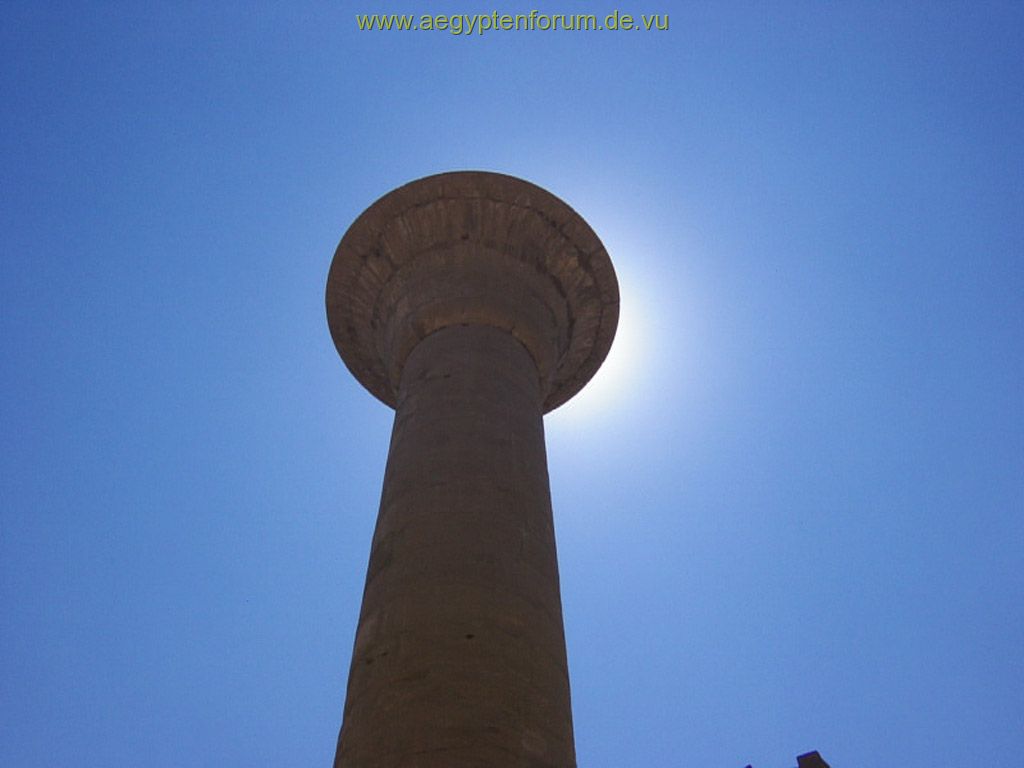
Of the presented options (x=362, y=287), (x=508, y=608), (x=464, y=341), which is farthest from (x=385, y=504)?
(x=362, y=287)

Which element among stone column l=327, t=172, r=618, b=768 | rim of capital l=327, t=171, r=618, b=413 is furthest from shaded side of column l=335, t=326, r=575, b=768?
rim of capital l=327, t=171, r=618, b=413

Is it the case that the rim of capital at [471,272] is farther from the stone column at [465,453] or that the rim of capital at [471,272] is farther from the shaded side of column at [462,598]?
the shaded side of column at [462,598]

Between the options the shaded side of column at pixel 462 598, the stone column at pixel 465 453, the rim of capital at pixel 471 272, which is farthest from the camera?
the rim of capital at pixel 471 272

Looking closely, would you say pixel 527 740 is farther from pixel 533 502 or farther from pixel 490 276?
pixel 490 276

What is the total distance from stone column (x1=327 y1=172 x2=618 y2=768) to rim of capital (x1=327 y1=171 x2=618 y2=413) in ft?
0.08

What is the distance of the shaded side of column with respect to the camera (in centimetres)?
467

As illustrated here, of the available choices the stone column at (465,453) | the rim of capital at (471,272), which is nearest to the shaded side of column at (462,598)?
the stone column at (465,453)

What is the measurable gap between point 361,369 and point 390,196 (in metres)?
2.75

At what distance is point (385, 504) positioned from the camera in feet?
21.5

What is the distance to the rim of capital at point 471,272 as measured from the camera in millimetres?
8742

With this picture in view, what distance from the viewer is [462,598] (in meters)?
5.33

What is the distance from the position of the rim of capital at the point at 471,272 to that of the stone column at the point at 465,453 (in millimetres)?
24

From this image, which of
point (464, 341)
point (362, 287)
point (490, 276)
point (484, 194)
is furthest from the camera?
point (362, 287)

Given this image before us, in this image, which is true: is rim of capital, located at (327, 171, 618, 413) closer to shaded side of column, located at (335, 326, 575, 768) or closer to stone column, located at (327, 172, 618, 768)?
stone column, located at (327, 172, 618, 768)
